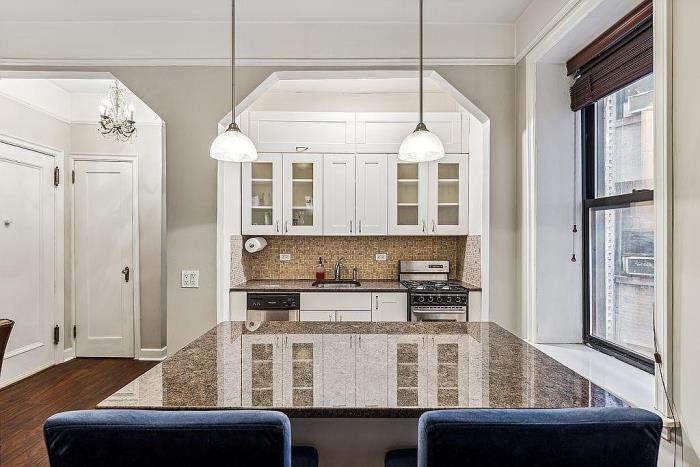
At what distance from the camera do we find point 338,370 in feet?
4.78

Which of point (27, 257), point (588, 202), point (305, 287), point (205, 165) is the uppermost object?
point (205, 165)

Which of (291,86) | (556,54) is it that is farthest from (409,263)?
(556,54)

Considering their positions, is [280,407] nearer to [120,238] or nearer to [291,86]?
[291,86]

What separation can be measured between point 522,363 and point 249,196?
2924mm

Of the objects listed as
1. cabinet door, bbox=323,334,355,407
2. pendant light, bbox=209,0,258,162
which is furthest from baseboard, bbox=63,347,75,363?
cabinet door, bbox=323,334,355,407

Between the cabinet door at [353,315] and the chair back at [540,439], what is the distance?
108 inches

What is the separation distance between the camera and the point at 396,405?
1.16 m

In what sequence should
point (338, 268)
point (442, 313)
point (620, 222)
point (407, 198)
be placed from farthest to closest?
1. point (338, 268)
2. point (407, 198)
3. point (442, 313)
4. point (620, 222)

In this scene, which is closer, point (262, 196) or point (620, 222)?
point (620, 222)

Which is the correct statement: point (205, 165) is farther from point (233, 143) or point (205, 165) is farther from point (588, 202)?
point (588, 202)

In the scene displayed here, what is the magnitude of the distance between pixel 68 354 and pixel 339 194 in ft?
10.6

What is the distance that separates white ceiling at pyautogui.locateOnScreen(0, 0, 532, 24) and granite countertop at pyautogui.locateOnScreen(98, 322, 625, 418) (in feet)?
6.52

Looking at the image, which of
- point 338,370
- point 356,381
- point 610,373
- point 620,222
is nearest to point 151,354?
point 338,370

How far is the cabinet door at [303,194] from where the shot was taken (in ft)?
13.1
